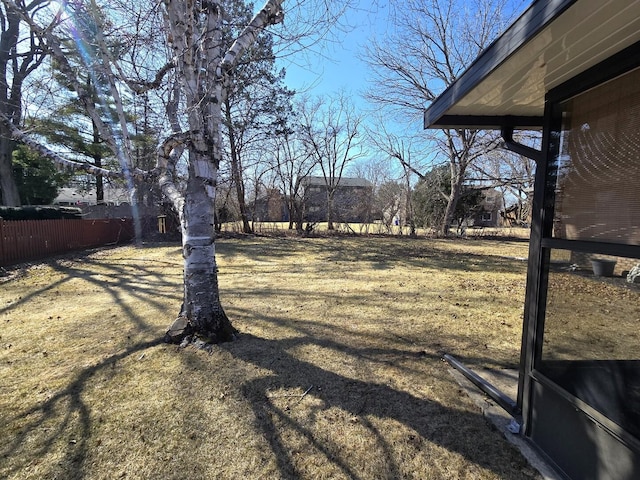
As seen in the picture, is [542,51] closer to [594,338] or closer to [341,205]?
[594,338]

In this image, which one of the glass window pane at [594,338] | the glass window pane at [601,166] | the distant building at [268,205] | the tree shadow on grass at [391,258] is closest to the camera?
the glass window pane at [601,166]

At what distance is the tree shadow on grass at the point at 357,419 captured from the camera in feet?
6.10

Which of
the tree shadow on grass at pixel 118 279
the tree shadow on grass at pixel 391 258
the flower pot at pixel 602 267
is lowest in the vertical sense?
the tree shadow on grass at pixel 391 258

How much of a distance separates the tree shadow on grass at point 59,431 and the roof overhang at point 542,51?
3.13 metres

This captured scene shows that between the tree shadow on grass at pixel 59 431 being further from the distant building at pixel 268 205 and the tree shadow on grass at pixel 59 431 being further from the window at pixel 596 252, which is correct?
the distant building at pixel 268 205

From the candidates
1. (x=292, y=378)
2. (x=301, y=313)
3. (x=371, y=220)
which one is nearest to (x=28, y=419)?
(x=292, y=378)

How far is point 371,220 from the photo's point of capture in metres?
21.4

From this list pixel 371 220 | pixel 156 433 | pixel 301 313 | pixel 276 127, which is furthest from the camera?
pixel 371 220

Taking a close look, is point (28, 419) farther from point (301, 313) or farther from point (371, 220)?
point (371, 220)

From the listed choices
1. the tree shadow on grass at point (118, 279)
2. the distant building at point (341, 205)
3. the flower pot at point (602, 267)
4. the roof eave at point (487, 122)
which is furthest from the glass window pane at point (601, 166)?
the distant building at point (341, 205)

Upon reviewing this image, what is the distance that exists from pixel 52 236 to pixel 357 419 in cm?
1184

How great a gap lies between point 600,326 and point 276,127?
55.8 ft

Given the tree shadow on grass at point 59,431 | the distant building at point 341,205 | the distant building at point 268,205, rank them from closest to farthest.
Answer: the tree shadow on grass at point 59,431
the distant building at point 268,205
the distant building at point 341,205

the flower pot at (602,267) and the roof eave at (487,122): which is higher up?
the roof eave at (487,122)
